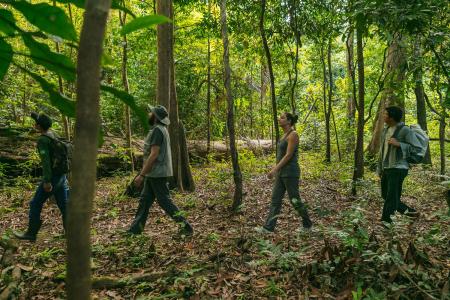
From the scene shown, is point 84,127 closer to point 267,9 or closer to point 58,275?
point 58,275

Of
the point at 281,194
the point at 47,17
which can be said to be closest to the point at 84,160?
the point at 47,17

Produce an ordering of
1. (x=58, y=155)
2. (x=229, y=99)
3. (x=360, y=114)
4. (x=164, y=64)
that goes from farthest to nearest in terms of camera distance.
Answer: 1. (x=164, y=64)
2. (x=360, y=114)
3. (x=229, y=99)
4. (x=58, y=155)

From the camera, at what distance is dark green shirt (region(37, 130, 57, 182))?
5645mm

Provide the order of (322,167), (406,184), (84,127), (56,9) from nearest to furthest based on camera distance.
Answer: (84,127)
(56,9)
(406,184)
(322,167)

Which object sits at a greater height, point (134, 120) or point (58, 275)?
point (134, 120)

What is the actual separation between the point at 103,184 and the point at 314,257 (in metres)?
7.46

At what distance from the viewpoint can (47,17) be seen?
1.18 meters

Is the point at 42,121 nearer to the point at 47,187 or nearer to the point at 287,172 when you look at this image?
the point at 47,187

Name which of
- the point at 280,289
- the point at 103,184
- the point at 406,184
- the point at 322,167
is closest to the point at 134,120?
the point at 103,184

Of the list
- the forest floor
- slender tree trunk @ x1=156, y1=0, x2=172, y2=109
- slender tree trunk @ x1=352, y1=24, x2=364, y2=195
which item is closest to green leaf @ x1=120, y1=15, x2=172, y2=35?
the forest floor

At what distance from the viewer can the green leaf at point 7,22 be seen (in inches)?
53.2

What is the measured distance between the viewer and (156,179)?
5664mm

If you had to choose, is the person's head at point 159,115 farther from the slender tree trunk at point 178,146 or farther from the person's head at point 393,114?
the slender tree trunk at point 178,146

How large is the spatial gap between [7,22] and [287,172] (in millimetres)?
4860
